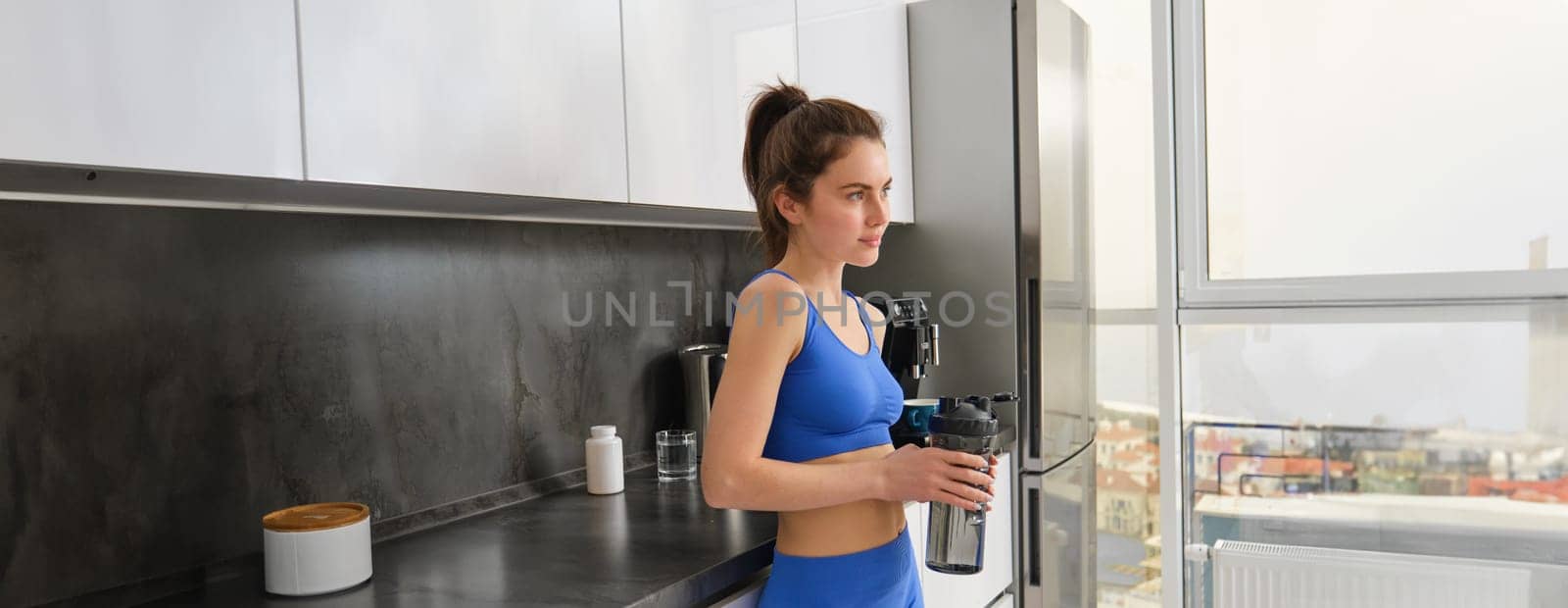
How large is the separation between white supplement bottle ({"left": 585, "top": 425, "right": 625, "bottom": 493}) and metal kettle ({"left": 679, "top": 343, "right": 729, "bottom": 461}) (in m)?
0.30

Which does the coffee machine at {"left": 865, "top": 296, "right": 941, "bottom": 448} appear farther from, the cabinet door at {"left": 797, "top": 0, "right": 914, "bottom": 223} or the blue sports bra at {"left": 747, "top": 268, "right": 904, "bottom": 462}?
the blue sports bra at {"left": 747, "top": 268, "right": 904, "bottom": 462}

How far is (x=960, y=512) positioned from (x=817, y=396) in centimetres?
26

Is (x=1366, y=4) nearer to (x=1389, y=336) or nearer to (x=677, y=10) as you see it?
(x=1389, y=336)

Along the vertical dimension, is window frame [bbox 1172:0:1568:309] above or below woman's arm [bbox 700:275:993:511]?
above

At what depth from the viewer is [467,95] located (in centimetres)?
141

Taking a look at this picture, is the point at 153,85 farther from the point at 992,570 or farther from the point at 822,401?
the point at 992,570

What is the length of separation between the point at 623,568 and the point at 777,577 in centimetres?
22

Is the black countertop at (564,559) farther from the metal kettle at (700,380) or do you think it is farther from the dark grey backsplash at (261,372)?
the metal kettle at (700,380)

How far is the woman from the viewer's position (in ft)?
4.19

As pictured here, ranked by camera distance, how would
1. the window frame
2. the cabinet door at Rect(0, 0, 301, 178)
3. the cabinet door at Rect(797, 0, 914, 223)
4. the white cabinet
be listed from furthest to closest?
the window frame < the cabinet door at Rect(797, 0, 914, 223) < the white cabinet < the cabinet door at Rect(0, 0, 301, 178)

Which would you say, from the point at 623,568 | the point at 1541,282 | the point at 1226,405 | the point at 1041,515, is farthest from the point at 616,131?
the point at 1541,282

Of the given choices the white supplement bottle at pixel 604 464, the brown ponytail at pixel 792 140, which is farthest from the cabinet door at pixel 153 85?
the white supplement bottle at pixel 604 464

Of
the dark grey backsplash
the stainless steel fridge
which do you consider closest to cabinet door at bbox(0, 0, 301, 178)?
the dark grey backsplash

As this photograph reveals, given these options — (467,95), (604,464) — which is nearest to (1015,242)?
(604,464)
